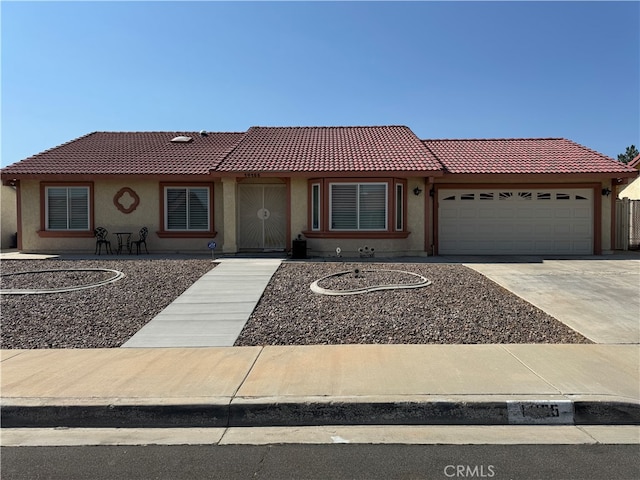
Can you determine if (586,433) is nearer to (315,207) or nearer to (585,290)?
(585,290)

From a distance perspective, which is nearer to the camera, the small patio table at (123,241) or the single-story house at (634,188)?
the small patio table at (123,241)

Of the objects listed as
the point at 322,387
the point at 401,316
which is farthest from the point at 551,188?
the point at 322,387

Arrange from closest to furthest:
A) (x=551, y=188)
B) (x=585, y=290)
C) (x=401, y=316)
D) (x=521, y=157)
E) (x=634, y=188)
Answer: (x=401, y=316)
(x=585, y=290)
(x=551, y=188)
(x=521, y=157)
(x=634, y=188)

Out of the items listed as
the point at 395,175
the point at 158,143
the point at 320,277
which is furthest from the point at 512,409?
the point at 158,143

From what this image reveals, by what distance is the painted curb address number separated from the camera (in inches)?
172

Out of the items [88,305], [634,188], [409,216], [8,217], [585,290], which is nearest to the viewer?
[88,305]

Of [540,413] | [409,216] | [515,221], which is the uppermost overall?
[409,216]

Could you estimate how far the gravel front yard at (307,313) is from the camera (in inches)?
264

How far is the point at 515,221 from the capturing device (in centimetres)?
1595

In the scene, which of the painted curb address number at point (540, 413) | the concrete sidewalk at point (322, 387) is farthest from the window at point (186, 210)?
the painted curb address number at point (540, 413)

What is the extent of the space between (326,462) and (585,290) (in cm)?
796

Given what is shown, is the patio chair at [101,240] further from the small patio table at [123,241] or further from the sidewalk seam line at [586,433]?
the sidewalk seam line at [586,433]

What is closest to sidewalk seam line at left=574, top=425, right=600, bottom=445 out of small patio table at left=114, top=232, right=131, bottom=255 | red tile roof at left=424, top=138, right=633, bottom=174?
red tile roof at left=424, top=138, right=633, bottom=174

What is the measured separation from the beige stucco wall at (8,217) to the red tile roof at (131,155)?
157 inches
